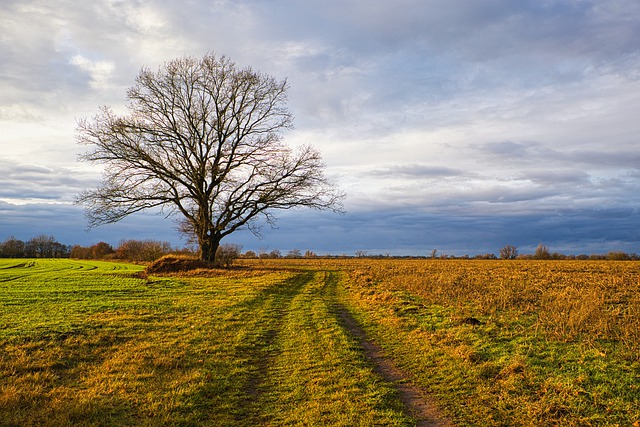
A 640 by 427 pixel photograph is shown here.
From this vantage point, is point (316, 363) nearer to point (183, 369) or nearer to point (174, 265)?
point (183, 369)

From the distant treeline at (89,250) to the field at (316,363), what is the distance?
38.8m

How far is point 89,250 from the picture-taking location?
77250mm

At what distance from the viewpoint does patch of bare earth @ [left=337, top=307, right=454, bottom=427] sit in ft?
19.2

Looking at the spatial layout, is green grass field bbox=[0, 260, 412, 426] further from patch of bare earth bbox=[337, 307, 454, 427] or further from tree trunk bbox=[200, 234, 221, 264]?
tree trunk bbox=[200, 234, 221, 264]

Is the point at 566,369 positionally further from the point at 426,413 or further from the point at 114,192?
the point at 114,192

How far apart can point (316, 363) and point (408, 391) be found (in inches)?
85.1

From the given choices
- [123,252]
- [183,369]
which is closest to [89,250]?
[123,252]

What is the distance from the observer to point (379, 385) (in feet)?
23.5

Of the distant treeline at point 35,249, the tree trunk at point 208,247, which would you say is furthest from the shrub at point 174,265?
the distant treeline at point 35,249

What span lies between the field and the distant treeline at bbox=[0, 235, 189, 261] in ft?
127

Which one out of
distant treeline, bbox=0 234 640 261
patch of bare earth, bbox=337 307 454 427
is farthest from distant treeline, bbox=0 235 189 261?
patch of bare earth, bbox=337 307 454 427

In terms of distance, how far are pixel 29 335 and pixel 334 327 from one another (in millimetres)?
8053

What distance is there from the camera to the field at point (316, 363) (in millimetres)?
5992

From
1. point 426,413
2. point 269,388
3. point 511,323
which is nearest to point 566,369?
point 426,413
